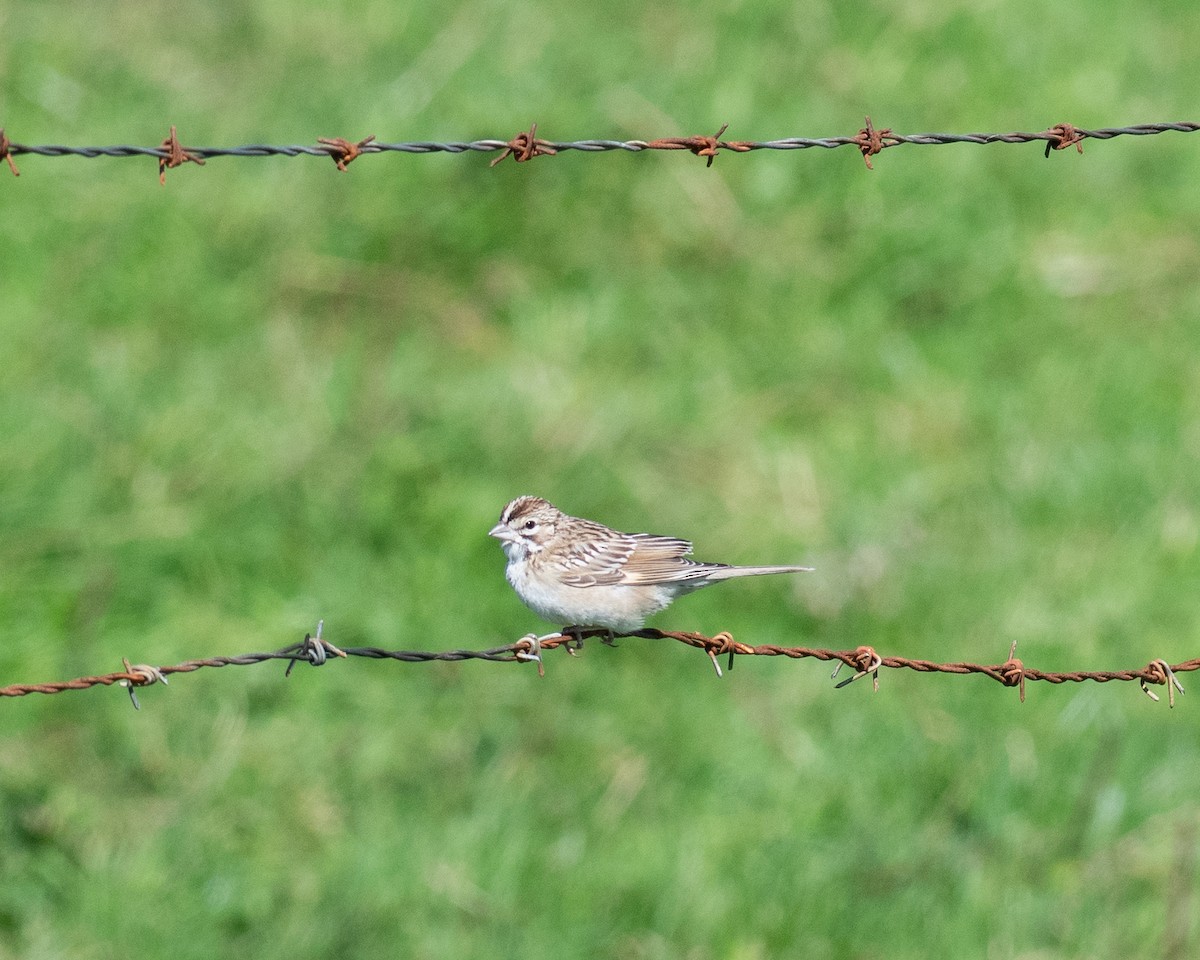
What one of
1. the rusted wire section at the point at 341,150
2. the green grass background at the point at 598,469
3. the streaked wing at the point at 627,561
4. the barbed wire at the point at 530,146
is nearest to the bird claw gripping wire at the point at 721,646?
the streaked wing at the point at 627,561

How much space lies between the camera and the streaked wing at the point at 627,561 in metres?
6.60

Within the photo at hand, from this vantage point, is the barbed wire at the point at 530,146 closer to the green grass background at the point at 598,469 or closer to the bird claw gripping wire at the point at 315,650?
the bird claw gripping wire at the point at 315,650

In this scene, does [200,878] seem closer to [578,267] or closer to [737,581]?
[737,581]

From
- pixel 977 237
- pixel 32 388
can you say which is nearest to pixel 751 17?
pixel 977 237

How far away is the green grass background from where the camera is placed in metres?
7.87

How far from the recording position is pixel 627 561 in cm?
680

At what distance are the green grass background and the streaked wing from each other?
5.95 feet

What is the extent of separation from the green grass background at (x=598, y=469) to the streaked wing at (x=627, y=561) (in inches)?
71.4

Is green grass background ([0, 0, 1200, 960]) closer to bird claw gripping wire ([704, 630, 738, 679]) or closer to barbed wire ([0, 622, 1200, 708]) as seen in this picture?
barbed wire ([0, 622, 1200, 708])

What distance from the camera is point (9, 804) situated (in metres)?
8.09

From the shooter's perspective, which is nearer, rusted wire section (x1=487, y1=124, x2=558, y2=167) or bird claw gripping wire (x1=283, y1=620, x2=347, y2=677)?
bird claw gripping wire (x1=283, y1=620, x2=347, y2=677)

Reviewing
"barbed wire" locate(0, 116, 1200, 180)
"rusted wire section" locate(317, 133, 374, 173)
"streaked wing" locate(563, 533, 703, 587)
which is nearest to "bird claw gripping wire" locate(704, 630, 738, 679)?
"streaked wing" locate(563, 533, 703, 587)

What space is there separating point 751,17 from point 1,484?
6.97 m

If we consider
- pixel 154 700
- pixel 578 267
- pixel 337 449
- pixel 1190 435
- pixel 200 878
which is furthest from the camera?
pixel 578 267
